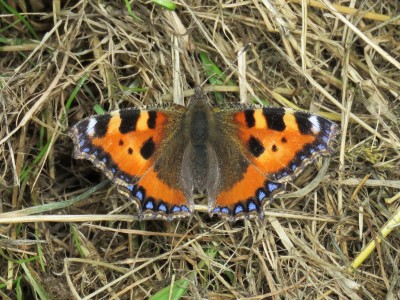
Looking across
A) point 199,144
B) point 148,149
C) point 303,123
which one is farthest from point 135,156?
point 303,123

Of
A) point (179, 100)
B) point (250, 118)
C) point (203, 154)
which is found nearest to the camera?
point (250, 118)

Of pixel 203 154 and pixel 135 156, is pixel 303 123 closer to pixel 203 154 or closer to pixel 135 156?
pixel 203 154

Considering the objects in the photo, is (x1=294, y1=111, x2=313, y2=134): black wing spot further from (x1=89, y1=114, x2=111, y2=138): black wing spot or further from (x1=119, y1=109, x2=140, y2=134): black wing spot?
(x1=89, y1=114, x2=111, y2=138): black wing spot

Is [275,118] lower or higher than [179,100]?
higher

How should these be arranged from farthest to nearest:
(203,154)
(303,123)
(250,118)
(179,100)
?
1. (179,100)
2. (203,154)
3. (250,118)
4. (303,123)

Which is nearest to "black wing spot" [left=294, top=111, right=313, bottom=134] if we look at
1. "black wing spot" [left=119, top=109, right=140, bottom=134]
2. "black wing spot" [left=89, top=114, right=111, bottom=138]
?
"black wing spot" [left=119, top=109, right=140, bottom=134]

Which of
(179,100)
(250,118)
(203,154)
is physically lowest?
(203,154)

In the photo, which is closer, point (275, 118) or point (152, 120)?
point (275, 118)

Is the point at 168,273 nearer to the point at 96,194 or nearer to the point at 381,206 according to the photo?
the point at 96,194
